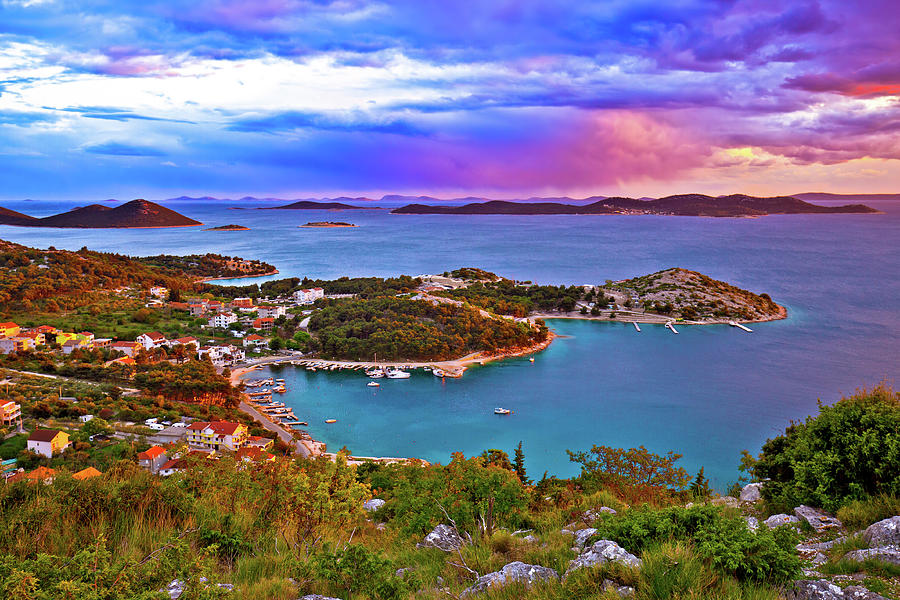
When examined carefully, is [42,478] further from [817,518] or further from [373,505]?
[817,518]

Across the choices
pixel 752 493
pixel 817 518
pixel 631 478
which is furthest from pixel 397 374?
pixel 817 518

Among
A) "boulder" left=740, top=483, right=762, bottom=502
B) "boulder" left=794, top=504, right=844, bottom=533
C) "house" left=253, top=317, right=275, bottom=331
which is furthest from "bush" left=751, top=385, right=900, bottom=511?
"house" left=253, top=317, right=275, bottom=331

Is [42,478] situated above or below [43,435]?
above

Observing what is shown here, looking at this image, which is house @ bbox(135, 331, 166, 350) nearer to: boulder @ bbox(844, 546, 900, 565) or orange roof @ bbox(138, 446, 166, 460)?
orange roof @ bbox(138, 446, 166, 460)

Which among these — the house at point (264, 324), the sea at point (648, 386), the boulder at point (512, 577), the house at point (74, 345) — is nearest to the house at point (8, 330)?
the house at point (74, 345)

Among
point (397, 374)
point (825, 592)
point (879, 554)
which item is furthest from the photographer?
point (397, 374)

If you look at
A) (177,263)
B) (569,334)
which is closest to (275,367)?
(569,334)
